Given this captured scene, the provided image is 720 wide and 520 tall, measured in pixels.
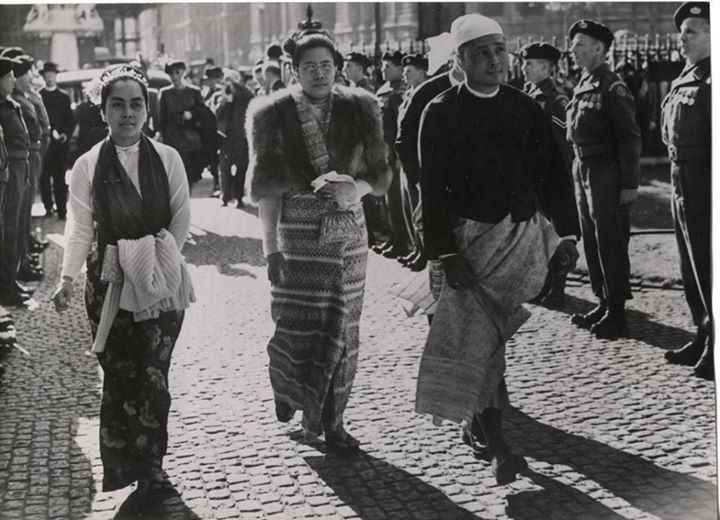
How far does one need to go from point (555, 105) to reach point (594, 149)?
20.5 inches

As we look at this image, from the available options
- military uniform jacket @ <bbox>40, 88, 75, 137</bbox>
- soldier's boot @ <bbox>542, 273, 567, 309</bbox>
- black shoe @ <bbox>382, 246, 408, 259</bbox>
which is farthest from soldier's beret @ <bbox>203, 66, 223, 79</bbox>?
soldier's boot @ <bbox>542, 273, 567, 309</bbox>

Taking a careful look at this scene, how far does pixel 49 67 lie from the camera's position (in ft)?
20.7

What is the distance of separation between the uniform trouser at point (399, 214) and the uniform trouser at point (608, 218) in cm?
136

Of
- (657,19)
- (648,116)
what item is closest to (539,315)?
(648,116)

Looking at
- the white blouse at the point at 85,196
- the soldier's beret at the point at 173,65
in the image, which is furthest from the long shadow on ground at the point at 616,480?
the soldier's beret at the point at 173,65

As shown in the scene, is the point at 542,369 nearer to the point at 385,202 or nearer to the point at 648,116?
the point at 648,116

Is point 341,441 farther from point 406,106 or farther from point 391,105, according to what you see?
point 391,105

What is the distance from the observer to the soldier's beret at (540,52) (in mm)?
7430

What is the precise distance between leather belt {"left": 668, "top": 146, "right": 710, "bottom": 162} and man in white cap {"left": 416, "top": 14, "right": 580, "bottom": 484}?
48.1 inches

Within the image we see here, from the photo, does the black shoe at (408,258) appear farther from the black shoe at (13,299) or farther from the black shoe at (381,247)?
the black shoe at (13,299)

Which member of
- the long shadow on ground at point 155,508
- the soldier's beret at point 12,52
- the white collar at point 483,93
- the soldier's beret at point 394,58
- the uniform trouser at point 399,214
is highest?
the soldier's beret at point 12,52

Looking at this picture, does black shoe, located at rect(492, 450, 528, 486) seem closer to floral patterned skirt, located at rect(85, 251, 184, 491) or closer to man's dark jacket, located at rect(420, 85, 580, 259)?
man's dark jacket, located at rect(420, 85, 580, 259)

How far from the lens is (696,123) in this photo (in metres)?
5.85

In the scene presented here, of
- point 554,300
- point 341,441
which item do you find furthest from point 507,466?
point 554,300
